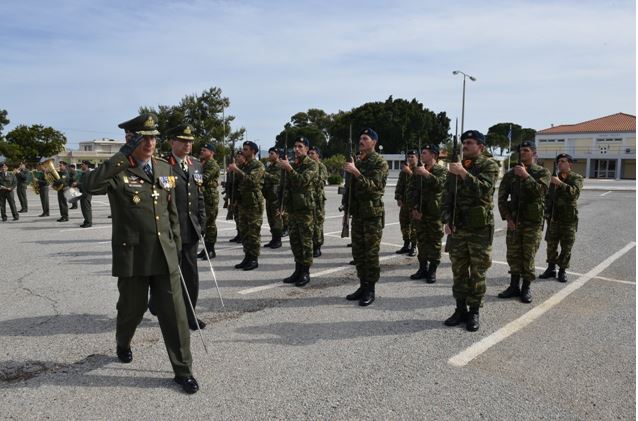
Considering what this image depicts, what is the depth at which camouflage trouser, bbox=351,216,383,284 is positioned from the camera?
18.0ft

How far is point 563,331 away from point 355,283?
103 inches

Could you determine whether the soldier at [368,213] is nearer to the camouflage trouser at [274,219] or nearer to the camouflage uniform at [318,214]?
the camouflage uniform at [318,214]

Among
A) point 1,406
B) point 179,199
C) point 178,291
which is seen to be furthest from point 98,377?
point 179,199

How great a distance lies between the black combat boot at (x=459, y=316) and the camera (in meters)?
4.80

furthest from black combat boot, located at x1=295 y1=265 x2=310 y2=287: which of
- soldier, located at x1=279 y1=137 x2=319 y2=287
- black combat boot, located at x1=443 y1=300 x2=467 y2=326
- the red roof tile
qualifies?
the red roof tile

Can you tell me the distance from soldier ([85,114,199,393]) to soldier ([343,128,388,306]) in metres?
2.45

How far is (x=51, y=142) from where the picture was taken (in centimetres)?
4416

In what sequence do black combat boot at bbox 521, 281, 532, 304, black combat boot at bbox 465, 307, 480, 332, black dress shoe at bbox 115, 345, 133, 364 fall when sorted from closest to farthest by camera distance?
1. black dress shoe at bbox 115, 345, 133, 364
2. black combat boot at bbox 465, 307, 480, 332
3. black combat boot at bbox 521, 281, 532, 304

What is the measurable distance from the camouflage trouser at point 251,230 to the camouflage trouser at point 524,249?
11.6 feet

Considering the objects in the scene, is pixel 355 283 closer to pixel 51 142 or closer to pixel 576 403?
pixel 576 403

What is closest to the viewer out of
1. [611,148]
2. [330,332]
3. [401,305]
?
[330,332]

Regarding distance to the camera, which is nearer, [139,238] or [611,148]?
[139,238]

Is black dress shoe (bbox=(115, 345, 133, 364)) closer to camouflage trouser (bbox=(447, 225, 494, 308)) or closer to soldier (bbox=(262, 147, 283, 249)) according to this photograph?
camouflage trouser (bbox=(447, 225, 494, 308))

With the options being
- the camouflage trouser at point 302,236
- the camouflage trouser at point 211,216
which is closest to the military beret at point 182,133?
the camouflage trouser at point 302,236
